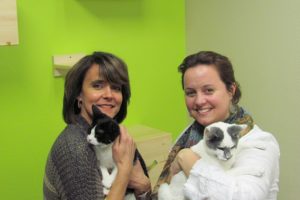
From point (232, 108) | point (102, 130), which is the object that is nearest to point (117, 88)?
point (102, 130)

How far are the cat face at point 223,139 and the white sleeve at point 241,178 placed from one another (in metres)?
0.04

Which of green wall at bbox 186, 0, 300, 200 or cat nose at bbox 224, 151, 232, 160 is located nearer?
cat nose at bbox 224, 151, 232, 160

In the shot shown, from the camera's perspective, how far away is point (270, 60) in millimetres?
2174

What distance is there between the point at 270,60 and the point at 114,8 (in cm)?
106

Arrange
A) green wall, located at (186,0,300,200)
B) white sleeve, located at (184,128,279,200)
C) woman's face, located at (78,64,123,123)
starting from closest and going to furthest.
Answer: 1. white sleeve, located at (184,128,279,200)
2. woman's face, located at (78,64,123,123)
3. green wall, located at (186,0,300,200)

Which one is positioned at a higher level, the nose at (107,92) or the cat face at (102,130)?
the nose at (107,92)

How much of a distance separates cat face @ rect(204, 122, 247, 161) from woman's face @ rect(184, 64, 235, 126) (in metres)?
0.13

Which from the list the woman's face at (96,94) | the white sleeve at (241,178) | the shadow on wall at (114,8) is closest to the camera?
the white sleeve at (241,178)

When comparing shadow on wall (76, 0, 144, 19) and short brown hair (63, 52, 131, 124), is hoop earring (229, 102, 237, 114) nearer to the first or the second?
short brown hair (63, 52, 131, 124)

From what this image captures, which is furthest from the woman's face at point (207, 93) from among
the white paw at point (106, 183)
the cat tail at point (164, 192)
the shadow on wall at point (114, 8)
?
the shadow on wall at point (114, 8)

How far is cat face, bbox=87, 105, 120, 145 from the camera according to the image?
136 centimetres

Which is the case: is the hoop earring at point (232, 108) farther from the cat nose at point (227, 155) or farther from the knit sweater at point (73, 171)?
the knit sweater at point (73, 171)

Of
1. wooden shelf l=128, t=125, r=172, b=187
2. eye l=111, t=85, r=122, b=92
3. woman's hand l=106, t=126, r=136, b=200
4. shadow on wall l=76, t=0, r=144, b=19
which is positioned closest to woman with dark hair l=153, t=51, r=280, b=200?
woman's hand l=106, t=126, r=136, b=200

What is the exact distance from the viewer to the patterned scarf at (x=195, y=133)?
1.35 meters
